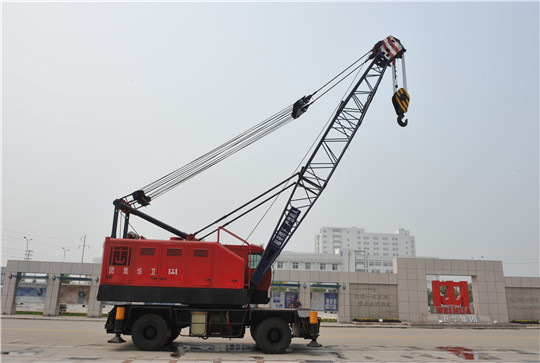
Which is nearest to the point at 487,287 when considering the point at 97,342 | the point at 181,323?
the point at 181,323

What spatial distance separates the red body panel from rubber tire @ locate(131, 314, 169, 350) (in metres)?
1.36

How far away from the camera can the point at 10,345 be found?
13.7 meters

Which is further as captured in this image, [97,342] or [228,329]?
[97,342]

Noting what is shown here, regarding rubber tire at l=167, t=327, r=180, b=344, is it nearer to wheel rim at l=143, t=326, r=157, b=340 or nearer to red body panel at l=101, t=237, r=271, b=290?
wheel rim at l=143, t=326, r=157, b=340

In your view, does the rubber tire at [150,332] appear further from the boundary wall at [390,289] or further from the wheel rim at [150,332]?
the boundary wall at [390,289]

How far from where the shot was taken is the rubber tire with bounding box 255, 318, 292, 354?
46.3 ft

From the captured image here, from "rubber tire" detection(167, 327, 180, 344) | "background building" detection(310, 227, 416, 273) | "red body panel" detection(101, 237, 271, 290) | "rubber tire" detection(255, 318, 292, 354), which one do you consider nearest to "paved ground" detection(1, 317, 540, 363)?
"rubber tire" detection(255, 318, 292, 354)

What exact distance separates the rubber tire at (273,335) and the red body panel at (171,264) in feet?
5.58

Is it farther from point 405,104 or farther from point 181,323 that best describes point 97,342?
point 405,104

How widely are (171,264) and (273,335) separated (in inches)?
186

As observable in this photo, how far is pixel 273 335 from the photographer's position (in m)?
14.4

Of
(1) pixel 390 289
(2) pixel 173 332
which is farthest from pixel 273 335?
(1) pixel 390 289

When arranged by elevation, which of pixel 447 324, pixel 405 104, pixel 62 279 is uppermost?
pixel 405 104

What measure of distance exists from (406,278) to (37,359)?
93.8ft
